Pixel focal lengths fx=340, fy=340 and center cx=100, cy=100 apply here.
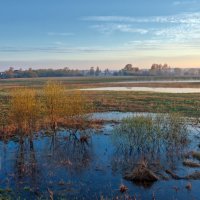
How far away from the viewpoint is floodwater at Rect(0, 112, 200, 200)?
20625 millimetres

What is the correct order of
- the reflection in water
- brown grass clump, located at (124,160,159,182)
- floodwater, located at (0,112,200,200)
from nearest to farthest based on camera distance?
floodwater, located at (0,112,200,200) → brown grass clump, located at (124,160,159,182) → the reflection in water

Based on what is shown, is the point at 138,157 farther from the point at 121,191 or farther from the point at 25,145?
the point at 25,145

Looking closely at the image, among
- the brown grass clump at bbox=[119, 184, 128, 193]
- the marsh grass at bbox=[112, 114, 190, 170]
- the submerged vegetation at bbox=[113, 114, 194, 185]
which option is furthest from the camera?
the marsh grass at bbox=[112, 114, 190, 170]

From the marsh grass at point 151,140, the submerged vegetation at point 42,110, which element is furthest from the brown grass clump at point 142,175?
the submerged vegetation at point 42,110

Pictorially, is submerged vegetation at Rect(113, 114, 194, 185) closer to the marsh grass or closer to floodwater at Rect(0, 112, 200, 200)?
the marsh grass

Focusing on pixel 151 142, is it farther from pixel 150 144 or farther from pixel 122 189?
pixel 122 189

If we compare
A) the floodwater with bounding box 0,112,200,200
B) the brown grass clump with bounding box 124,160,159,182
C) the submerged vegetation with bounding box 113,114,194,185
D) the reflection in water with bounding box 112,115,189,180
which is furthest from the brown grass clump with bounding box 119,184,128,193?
the reflection in water with bounding box 112,115,189,180

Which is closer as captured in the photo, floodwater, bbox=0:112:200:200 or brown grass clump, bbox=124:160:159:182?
floodwater, bbox=0:112:200:200

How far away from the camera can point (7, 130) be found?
119 ft

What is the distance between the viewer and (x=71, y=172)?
24406mm

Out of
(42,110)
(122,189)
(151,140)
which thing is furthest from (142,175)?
(42,110)

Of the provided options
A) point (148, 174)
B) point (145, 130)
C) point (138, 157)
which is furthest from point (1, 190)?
point (145, 130)

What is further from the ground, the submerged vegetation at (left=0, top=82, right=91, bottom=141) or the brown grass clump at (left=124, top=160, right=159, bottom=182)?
the submerged vegetation at (left=0, top=82, right=91, bottom=141)

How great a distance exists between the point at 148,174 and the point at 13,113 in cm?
1761
